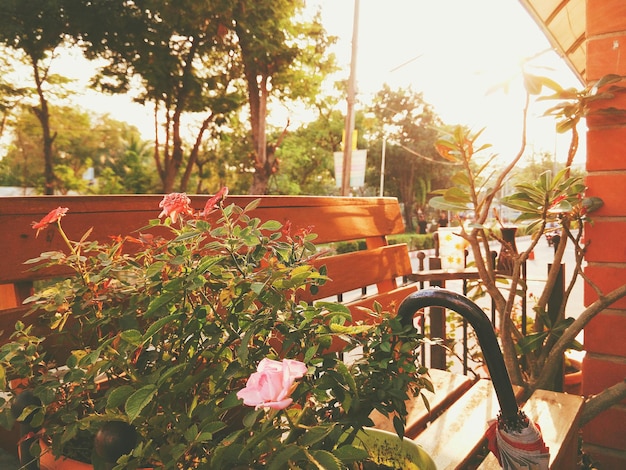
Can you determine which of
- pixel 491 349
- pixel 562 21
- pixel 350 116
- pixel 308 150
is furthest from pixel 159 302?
pixel 308 150

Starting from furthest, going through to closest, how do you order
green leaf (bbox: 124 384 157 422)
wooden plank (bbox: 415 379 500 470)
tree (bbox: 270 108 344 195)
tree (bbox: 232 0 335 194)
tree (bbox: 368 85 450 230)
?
tree (bbox: 368 85 450 230), tree (bbox: 270 108 344 195), tree (bbox: 232 0 335 194), wooden plank (bbox: 415 379 500 470), green leaf (bbox: 124 384 157 422)

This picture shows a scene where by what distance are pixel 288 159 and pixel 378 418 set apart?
79.2 feet

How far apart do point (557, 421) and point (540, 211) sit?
0.87 m

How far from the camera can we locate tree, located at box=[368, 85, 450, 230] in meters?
33.2

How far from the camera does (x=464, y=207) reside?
1.97m

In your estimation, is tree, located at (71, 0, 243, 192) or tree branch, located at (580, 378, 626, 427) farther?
tree, located at (71, 0, 243, 192)

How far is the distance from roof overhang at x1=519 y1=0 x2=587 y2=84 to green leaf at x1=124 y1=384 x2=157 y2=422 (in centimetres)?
317

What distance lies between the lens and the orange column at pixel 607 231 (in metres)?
1.82

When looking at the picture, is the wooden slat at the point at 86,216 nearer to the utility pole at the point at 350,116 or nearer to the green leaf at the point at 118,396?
the green leaf at the point at 118,396

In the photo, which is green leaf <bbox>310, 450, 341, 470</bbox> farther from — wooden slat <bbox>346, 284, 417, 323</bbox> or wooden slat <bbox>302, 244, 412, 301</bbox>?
wooden slat <bbox>346, 284, 417, 323</bbox>

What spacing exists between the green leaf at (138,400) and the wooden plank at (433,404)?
0.64m

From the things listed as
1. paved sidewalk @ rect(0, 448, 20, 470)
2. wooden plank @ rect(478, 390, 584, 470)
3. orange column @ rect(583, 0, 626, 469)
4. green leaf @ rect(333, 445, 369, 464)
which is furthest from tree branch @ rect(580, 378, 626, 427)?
paved sidewalk @ rect(0, 448, 20, 470)

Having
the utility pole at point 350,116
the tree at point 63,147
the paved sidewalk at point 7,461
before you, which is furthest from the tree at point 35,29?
the paved sidewalk at point 7,461

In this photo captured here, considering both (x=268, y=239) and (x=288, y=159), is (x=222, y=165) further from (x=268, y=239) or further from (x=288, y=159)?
(x=268, y=239)
